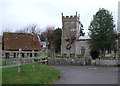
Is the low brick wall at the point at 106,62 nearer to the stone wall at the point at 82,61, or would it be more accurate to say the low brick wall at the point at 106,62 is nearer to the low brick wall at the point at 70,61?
the stone wall at the point at 82,61

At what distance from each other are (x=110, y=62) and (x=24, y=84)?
18.3 metres

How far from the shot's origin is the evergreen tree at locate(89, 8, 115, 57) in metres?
27.5

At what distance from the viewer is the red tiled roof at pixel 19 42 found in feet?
68.9

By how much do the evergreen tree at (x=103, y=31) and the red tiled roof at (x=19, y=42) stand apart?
36.5 ft

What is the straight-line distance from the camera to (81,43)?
1786 inches

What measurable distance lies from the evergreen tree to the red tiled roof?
11.1 metres

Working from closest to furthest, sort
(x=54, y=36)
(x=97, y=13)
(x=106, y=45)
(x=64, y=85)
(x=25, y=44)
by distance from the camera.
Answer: (x=64, y=85)
(x=25, y=44)
(x=106, y=45)
(x=97, y=13)
(x=54, y=36)

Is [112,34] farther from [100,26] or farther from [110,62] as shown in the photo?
[110,62]

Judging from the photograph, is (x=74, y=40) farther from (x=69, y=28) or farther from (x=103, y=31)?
(x=103, y=31)

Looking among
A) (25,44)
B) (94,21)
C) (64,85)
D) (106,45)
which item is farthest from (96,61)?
(64,85)

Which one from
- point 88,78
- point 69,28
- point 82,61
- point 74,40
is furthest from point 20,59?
point 69,28

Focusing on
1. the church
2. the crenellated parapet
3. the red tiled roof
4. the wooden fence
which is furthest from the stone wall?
the crenellated parapet

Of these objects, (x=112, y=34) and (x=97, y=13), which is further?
(x=97, y=13)

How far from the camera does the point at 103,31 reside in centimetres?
2775
